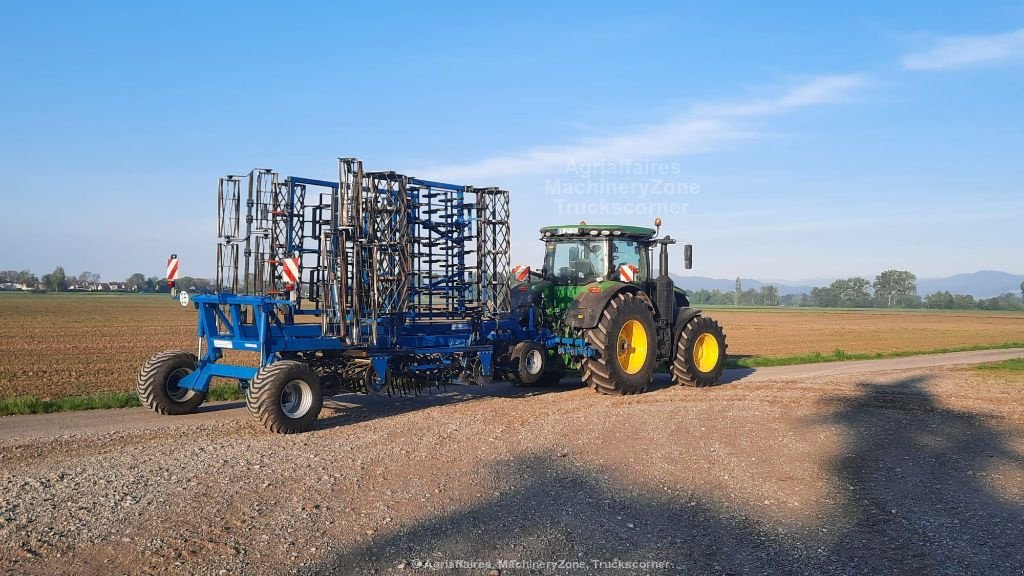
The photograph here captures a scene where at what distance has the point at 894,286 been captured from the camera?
147250 millimetres

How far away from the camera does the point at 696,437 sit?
8852mm

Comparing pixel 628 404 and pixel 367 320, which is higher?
pixel 367 320

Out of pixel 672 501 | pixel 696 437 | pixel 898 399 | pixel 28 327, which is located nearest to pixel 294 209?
pixel 696 437

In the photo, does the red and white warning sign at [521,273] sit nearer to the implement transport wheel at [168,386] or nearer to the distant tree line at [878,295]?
the implement transport wheel at [168,386]

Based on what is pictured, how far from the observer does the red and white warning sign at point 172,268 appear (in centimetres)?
1032

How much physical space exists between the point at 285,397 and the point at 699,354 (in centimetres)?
797

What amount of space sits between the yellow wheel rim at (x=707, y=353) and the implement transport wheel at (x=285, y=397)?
7.61 metres

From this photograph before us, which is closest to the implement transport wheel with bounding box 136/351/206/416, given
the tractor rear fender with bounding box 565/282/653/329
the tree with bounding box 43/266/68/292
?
the tractor rear fender with bounding box 565/282/653/329

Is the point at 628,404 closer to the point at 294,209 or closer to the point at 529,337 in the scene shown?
the point at 529,337

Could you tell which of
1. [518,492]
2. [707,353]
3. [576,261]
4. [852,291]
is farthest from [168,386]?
[852,291]

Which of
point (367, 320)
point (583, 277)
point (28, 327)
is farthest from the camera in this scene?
point (28, 327)

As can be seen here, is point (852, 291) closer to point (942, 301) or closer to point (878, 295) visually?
point (878, 295)

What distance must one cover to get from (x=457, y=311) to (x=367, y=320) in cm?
187

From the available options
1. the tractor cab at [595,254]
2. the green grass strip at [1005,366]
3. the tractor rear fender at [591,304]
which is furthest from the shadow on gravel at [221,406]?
the green grass strip at [1005,366]
